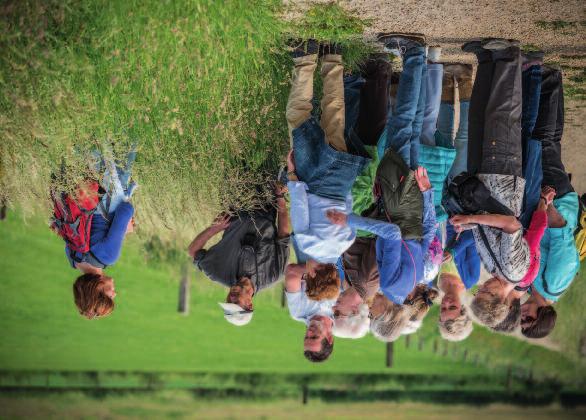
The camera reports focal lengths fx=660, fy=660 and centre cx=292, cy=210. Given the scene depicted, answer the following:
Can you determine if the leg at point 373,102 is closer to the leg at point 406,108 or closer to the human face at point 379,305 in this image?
the leg at point 406,108

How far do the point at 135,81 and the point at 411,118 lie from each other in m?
1.22

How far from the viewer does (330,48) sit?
319 centimetres

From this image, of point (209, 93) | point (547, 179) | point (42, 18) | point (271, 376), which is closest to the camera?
point (42, 18)

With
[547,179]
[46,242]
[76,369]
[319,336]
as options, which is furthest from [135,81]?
[76,369]

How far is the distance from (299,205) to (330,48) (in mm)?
822

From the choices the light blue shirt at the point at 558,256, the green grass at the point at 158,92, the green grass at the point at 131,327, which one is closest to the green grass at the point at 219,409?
the green grass at the point at 131,327

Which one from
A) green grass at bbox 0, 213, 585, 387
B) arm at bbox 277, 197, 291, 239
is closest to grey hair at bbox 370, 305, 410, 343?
arm at bbox 277, 197, 291, 239

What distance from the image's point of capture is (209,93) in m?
3.01

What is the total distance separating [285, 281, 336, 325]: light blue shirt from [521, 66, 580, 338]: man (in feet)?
3.37

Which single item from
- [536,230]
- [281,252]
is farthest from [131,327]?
[536,230]

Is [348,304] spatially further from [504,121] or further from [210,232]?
[504,121]

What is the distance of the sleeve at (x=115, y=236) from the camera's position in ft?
10.2

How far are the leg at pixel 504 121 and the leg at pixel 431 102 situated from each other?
0.24 m

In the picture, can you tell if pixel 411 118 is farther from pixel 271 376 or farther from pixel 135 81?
pixel 271 376
